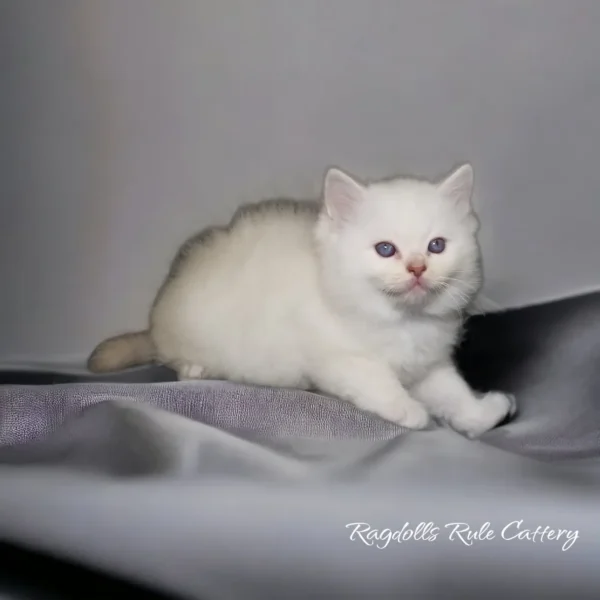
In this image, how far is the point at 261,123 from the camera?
4.51 ft

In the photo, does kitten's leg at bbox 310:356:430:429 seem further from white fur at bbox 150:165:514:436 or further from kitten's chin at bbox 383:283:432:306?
kitten's chin at bbox 383:283:432:306

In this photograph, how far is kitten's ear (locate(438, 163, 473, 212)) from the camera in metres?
1.18

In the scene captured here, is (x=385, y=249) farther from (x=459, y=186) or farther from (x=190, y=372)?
(x=190, y=372)

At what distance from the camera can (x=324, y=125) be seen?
1368mm

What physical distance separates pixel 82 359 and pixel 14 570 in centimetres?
47

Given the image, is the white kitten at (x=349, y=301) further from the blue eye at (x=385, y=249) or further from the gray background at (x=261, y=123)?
the gray background at (x=261, y=123)

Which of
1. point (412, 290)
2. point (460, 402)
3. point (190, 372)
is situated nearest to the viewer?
point (412, 290)

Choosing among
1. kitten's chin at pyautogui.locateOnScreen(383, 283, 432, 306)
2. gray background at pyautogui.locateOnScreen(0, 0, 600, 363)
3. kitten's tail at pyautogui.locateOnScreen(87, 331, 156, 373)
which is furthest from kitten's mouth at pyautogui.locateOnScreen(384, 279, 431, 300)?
kitten's tail at pyautogui.locateOnScreen(87, 331, 156, 373)

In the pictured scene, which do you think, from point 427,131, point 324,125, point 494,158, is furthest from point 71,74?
point 494,158

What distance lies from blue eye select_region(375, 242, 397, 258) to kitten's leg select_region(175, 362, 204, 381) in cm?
41

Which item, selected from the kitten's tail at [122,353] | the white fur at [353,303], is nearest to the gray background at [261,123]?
the kitten's tail at [122,353]

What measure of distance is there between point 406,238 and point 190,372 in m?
0.47

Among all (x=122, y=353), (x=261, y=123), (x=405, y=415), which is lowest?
(x=405, y=415)

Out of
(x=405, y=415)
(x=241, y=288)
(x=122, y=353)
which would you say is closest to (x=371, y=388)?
(x=405, y=415)
